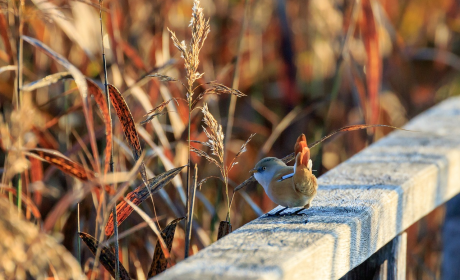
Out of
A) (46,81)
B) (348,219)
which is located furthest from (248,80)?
(348,219)

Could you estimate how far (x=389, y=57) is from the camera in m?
2.48

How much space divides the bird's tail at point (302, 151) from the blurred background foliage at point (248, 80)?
1.75 ft

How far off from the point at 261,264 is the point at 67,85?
1.14 m

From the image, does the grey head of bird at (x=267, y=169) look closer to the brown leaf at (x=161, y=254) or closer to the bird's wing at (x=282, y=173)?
the bird's wing at (x=282, y=173)

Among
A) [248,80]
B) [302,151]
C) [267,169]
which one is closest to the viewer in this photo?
[302,151]

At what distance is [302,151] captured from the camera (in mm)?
816

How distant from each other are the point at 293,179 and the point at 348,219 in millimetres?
110

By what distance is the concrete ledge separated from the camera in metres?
0.69

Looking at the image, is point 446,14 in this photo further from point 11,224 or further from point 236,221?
point 11,224

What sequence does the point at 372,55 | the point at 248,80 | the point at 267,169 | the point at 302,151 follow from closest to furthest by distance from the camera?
the point at 302,151, the point at 267,169, the point at 372,55, the point at 248,80

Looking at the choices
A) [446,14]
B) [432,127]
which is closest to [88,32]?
[432,127]

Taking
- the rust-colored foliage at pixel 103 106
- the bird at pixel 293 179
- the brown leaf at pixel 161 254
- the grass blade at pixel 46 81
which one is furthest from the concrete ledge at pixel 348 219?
the grass blade at pixel 46 81

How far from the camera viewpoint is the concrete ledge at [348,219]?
69 cm

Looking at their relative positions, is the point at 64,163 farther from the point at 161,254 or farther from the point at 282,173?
the point at 282,173
